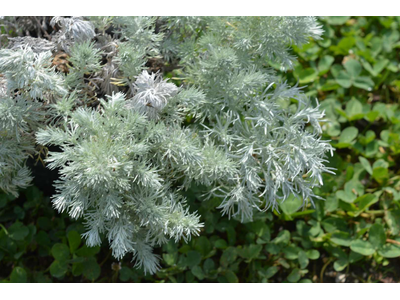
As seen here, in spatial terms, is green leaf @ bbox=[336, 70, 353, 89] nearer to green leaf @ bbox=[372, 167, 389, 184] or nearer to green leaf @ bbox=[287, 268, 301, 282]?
green leaf @ bbox=[372, 167, 389, 184]

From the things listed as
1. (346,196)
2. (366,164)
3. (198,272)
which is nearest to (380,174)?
(366,164)

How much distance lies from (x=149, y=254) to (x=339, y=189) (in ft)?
3.14

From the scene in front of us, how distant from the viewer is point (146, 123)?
107 cm

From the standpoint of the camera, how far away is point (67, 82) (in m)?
1.13

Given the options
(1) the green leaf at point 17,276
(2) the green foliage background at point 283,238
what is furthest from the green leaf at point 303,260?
(1) the green leaf at point 17,276

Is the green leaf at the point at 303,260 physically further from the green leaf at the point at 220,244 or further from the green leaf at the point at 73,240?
the green leaf at the point at 73,240

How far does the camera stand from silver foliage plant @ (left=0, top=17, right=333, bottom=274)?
1.02 m

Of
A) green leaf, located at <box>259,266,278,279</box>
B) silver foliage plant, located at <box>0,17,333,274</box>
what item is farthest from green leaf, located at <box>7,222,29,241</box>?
green leaf, located at <box>259,266,278,279</box>

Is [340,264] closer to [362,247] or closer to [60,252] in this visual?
[362,247]

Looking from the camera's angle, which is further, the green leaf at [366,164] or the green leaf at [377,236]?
the green leaf at [366,164]

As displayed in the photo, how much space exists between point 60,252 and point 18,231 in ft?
0.67

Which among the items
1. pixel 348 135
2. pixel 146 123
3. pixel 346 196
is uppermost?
pixel 146 123

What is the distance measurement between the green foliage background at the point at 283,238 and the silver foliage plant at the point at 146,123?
0.42 metres

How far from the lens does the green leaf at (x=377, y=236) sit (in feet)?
5.17
